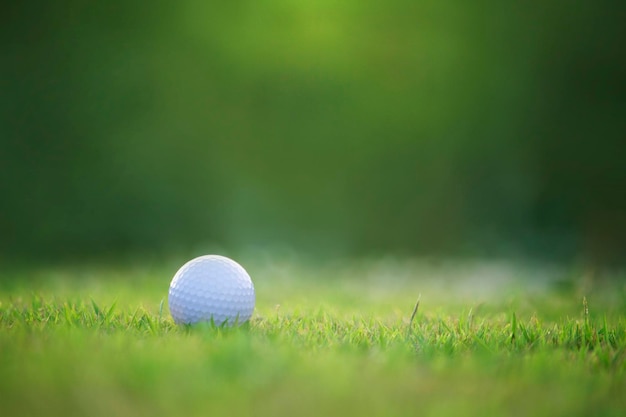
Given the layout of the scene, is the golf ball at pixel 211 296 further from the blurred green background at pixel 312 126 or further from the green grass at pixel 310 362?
the blurred green background at pixel 312 126

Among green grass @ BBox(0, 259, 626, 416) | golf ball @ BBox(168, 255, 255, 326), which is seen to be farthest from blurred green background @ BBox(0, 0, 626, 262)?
Answer: golf ball @ BBox(168, 255, 255, 326)

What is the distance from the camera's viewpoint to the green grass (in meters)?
1.36

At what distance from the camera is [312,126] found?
9.16 meters

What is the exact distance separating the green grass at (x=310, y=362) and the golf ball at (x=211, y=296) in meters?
0.08

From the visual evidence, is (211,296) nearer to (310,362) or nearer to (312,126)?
(310,362)

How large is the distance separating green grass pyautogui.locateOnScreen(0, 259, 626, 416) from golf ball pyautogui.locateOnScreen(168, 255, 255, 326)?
0.08 m

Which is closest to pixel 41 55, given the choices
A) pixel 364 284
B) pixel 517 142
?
pixel 364 284

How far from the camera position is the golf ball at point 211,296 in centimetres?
224

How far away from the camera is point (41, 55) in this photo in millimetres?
8242

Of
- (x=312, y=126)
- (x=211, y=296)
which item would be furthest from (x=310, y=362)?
(x=312, y=126)

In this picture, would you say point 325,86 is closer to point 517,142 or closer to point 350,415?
point 517,142

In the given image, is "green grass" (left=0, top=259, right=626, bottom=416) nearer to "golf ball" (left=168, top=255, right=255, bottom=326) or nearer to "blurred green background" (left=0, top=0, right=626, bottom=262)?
"golf ball" (left=168, top=255, right=255, bottom=326)

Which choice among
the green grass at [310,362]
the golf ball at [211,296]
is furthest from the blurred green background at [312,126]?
the golf ball at [211,296]

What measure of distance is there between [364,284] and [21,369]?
10.9 feet
